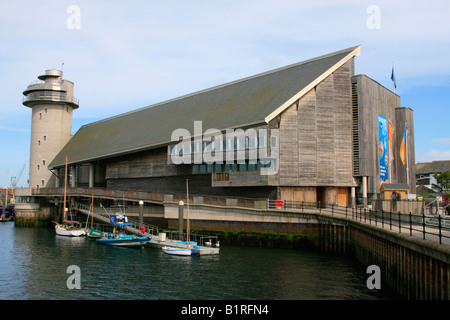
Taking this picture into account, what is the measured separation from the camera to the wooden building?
40812mm

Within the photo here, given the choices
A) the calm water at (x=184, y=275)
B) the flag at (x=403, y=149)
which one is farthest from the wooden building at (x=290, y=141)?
the calm water at (x=184, y=275)

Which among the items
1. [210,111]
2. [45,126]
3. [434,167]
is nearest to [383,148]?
[210,111]

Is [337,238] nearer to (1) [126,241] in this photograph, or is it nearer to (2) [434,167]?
(1) [126,241]

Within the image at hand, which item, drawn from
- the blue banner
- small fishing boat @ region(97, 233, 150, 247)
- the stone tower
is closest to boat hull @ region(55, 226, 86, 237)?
small fishing boat @ region(97, 233, 150, 247)

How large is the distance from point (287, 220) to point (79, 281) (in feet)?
62.5

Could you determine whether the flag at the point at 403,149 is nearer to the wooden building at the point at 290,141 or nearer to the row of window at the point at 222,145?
the wooden building at the point at 290,141

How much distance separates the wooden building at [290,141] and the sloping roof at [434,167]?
62.1m

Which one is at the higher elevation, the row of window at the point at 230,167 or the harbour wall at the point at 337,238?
the row of window at the point at 230,167

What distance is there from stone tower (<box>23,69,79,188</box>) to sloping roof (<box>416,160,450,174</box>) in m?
92.4

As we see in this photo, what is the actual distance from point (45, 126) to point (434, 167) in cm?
9692

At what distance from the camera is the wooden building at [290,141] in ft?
134

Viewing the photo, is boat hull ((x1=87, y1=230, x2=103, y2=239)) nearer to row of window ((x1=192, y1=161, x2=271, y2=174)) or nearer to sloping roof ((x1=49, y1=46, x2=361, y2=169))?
sloping roof ((x1=49, y1=46, x2=361, y2=169))

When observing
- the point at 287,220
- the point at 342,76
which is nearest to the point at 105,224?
the point at 287,220

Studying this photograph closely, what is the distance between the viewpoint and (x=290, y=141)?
4112 centimetres
